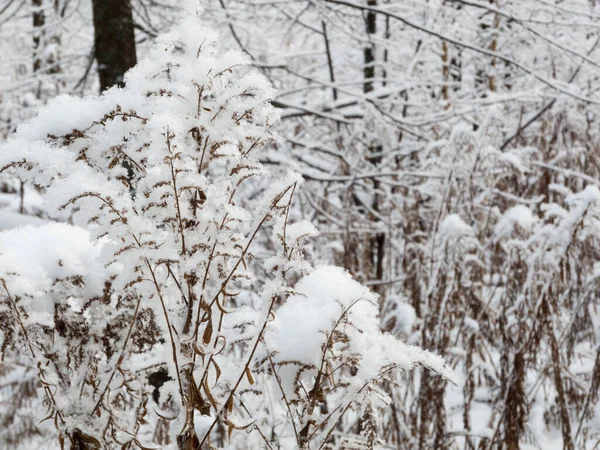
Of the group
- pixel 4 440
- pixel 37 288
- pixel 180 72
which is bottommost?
pixel 4 440

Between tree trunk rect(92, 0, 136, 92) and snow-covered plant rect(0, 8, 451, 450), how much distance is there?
68.8 inches

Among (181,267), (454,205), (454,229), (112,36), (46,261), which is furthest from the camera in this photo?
(454,205)

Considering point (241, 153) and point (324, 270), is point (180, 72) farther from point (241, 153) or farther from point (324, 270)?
point (324, 270)

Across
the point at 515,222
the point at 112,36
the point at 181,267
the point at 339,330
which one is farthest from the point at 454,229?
the point at 112,36

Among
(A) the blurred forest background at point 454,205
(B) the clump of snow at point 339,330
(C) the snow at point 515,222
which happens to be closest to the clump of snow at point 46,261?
(B) the clump of snow at point 339,330

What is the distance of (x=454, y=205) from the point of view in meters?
3.06

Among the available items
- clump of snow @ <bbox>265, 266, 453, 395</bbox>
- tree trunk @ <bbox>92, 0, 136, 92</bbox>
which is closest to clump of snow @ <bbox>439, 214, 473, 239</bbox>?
clump of snow @ <bbox>265, 266, 453, 395</bbox>

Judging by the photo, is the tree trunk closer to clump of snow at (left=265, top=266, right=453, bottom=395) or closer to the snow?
clump of snow at (left=265, top=266, right=453, bottom=395)

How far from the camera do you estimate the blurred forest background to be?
7.84 feet

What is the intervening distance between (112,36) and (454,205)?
214cm

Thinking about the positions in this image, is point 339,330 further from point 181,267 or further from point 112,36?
point 112,36

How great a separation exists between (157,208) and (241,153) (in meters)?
0.21

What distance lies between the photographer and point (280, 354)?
3.66ft

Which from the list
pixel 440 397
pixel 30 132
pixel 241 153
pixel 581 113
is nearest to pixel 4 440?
pixel 440 397
